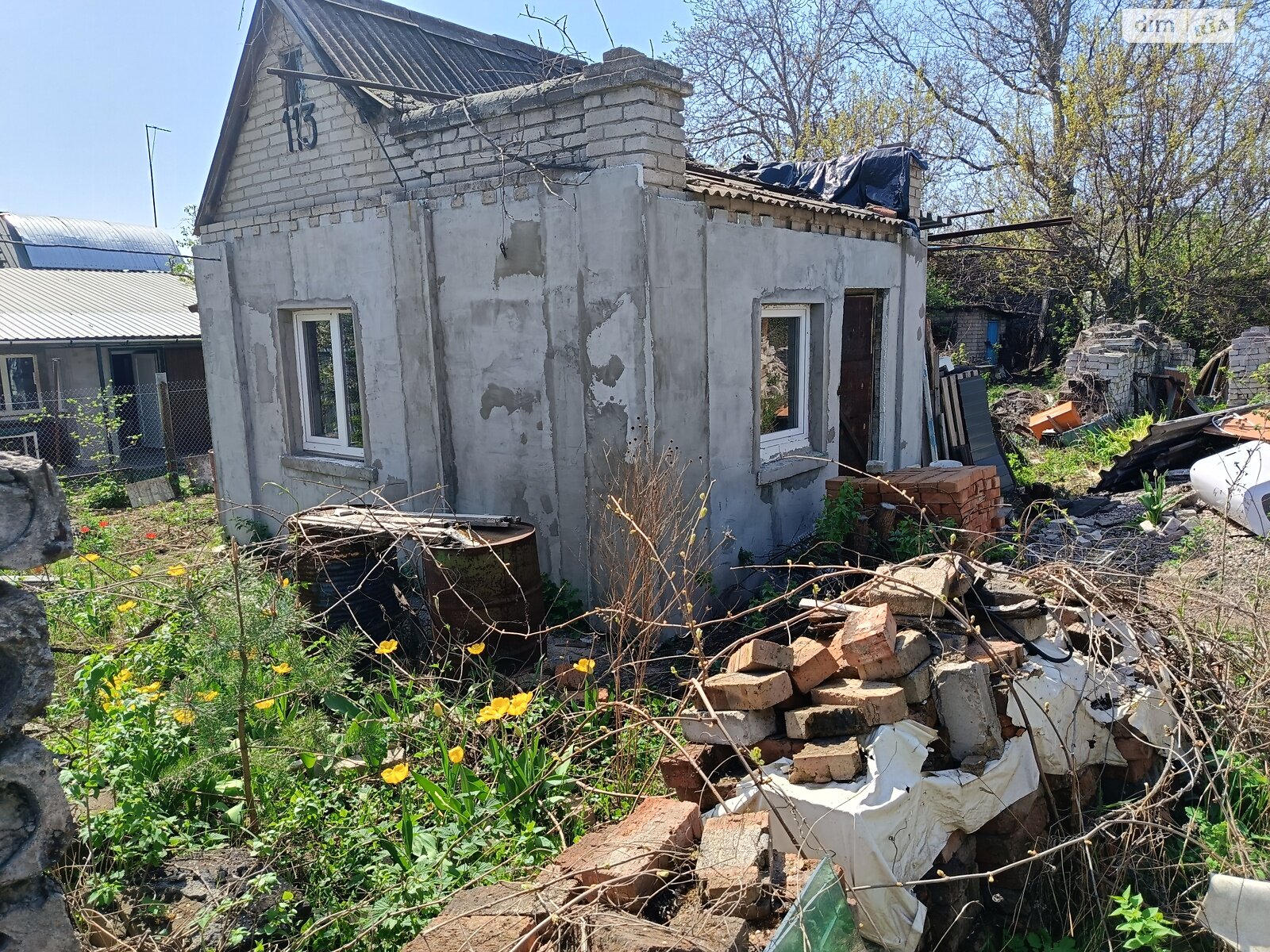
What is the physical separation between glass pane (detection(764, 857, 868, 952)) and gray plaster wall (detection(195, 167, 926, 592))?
3.36m

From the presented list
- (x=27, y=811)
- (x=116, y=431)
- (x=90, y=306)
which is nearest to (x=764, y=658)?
(x=27, y=811)

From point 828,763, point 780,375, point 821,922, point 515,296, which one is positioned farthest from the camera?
point 780,375

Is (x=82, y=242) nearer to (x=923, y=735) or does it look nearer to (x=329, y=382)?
(x=329, y=382)

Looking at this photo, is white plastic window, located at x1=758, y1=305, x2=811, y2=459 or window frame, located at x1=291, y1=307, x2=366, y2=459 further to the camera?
window frame, located at x1=291, y1=307, x2=366, y2=459

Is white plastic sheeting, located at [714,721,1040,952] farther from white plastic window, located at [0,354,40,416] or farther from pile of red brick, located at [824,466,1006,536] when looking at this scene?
white plastic window, located at [0,354,40,416]

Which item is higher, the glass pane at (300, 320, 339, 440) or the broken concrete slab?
the glass pane at (300, 320, 339, 440)

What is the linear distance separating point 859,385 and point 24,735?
769 centimetres

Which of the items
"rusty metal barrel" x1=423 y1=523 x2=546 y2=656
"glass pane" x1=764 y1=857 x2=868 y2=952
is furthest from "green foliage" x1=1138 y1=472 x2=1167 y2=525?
"glass pane" x1=764 y1=857 x2=868 y2=952

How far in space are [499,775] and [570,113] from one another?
422 cm

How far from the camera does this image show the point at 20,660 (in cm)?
214

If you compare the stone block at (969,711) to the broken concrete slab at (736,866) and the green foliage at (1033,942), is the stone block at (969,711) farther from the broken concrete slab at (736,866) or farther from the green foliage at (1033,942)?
the broken concrete slab at (736,866)

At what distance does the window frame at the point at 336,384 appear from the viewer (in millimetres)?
7773

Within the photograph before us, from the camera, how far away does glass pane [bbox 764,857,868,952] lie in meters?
2.63

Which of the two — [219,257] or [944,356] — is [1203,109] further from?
[219,257]
